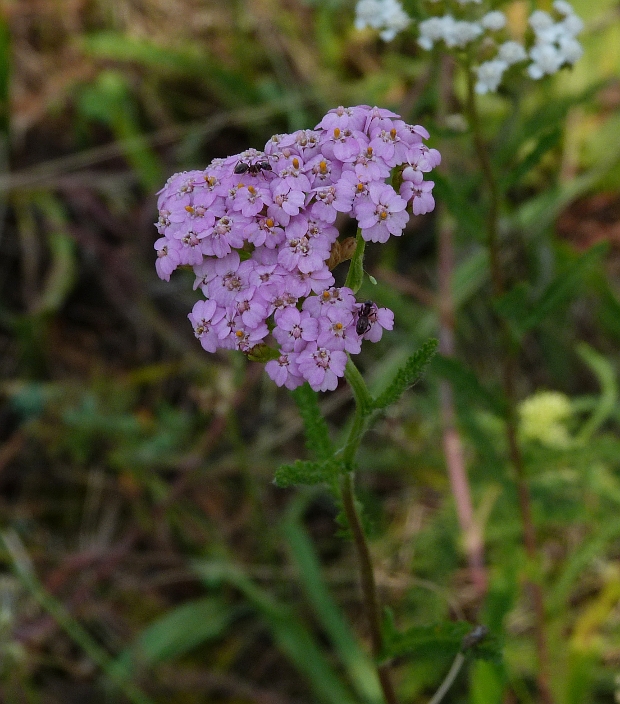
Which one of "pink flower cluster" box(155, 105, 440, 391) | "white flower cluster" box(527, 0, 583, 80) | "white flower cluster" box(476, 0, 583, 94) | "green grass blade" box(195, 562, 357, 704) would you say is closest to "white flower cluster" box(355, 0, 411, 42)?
"white flower cluster" box(476, 0, 583, 94)

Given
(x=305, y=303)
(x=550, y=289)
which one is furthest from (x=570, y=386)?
(x=305, y=303)

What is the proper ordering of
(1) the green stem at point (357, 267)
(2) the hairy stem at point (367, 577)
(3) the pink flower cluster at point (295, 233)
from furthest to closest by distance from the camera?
(2) the hairy stem at point (367, 577) < (1) the green stem at point (357, 267) < (3) the pink flower cluster at point (295, 233)

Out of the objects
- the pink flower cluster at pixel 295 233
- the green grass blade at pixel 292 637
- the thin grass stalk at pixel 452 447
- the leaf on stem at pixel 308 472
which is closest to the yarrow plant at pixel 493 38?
the pink flower cluster at pixel 295 233

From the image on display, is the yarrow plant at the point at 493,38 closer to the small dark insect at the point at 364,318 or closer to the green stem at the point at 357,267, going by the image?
the green stem at the point at 357,267

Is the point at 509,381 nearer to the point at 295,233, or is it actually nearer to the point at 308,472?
the point at 308,472

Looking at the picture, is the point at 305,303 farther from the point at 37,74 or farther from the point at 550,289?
the point at 37,74
